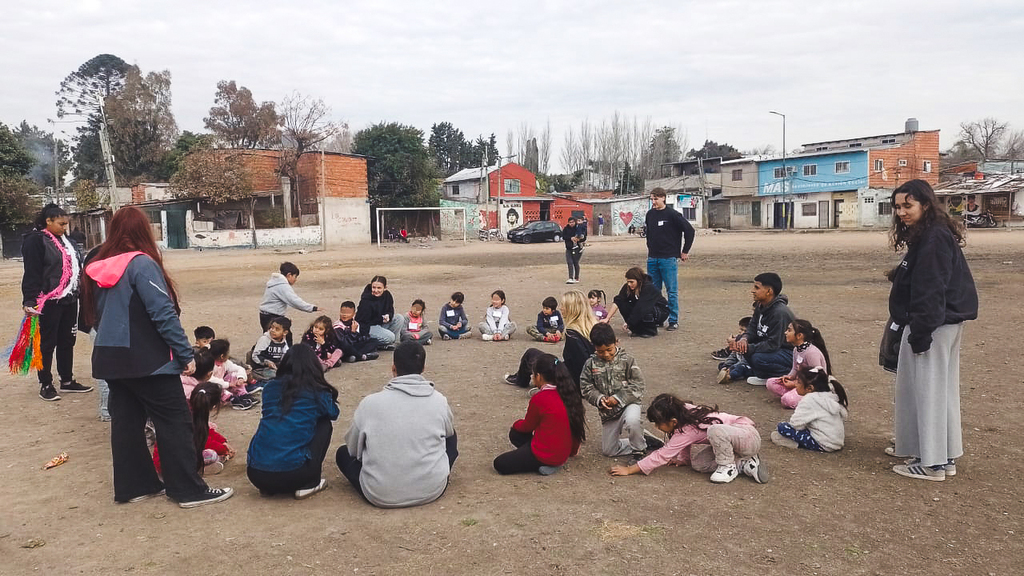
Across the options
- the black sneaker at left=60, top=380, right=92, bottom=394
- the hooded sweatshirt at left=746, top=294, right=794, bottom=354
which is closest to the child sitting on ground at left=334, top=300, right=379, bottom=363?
the black sneaker at left=60, top=380, right=92, bottom=394

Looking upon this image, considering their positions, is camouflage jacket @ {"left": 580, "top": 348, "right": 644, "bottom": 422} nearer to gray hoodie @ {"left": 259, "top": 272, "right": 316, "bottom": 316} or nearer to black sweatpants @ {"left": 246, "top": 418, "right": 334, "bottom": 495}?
black sweatpants @ {"left": 246, "top": 418, "right": 334, "bottom": 495}

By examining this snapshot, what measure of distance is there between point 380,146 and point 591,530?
47744mm

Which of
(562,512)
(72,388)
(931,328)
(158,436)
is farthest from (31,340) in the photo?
(931,328)

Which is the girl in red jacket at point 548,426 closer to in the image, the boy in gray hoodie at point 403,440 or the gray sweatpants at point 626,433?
the gray sweatpants at point 626,433

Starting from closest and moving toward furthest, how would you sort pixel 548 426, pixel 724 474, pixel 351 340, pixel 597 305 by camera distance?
pixel 724 474 → pixel 548 426 → pixel 351 340 → pixel 597 305

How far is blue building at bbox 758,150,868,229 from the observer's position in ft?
167

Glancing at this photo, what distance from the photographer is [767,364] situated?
6.62 meters

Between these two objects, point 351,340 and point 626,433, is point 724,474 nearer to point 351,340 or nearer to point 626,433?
point 626,433

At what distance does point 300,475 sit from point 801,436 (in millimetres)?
3442

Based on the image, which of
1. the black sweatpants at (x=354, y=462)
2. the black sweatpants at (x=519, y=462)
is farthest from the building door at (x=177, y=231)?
the black sweatpants at (x=519, y=462)

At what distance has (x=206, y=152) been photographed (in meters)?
39.5

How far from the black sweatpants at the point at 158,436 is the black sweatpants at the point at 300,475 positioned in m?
0.38

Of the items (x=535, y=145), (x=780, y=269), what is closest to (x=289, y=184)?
(x=780, y=269)

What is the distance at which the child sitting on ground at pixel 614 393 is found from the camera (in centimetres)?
494
